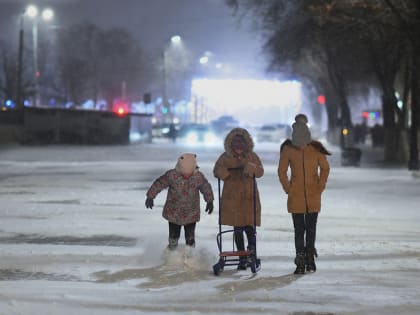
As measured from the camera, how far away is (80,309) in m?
7.23

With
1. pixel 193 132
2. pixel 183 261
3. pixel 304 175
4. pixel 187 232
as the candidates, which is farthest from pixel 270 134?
pixel 304 175

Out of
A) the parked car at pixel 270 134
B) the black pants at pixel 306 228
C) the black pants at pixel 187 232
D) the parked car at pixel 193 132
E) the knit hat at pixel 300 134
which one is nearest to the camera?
the knit hat at pixel 300 134

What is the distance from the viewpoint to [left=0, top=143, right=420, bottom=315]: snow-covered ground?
752cm

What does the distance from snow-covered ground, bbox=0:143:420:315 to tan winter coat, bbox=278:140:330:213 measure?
728mm

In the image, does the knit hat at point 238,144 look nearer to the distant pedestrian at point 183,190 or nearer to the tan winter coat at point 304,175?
the tan winter coat at point 304,175

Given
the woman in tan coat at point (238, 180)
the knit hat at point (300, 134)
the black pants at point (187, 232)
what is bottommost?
the black pants at point (187, 232)

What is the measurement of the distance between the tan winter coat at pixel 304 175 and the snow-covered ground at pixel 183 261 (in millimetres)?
728

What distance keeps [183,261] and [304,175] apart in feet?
5.45

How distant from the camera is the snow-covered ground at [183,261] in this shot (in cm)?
752

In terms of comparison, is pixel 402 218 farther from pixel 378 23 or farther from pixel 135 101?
pixel 135 101

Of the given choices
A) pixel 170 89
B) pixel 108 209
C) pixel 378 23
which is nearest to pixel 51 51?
pixel 170 89

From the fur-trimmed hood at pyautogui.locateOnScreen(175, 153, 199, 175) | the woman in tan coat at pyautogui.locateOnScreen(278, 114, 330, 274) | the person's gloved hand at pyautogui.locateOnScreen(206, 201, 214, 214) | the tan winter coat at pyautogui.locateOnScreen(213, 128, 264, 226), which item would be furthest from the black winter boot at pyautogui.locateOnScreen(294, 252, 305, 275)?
the fur-trimmed hood at pyautogui.locateOnScreen(175, 153, 199, 175)

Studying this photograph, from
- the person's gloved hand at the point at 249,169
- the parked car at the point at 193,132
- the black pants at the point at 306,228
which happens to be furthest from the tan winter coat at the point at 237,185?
the parked car at the point at 193,132

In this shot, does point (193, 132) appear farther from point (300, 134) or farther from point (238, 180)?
point (300, 134)
